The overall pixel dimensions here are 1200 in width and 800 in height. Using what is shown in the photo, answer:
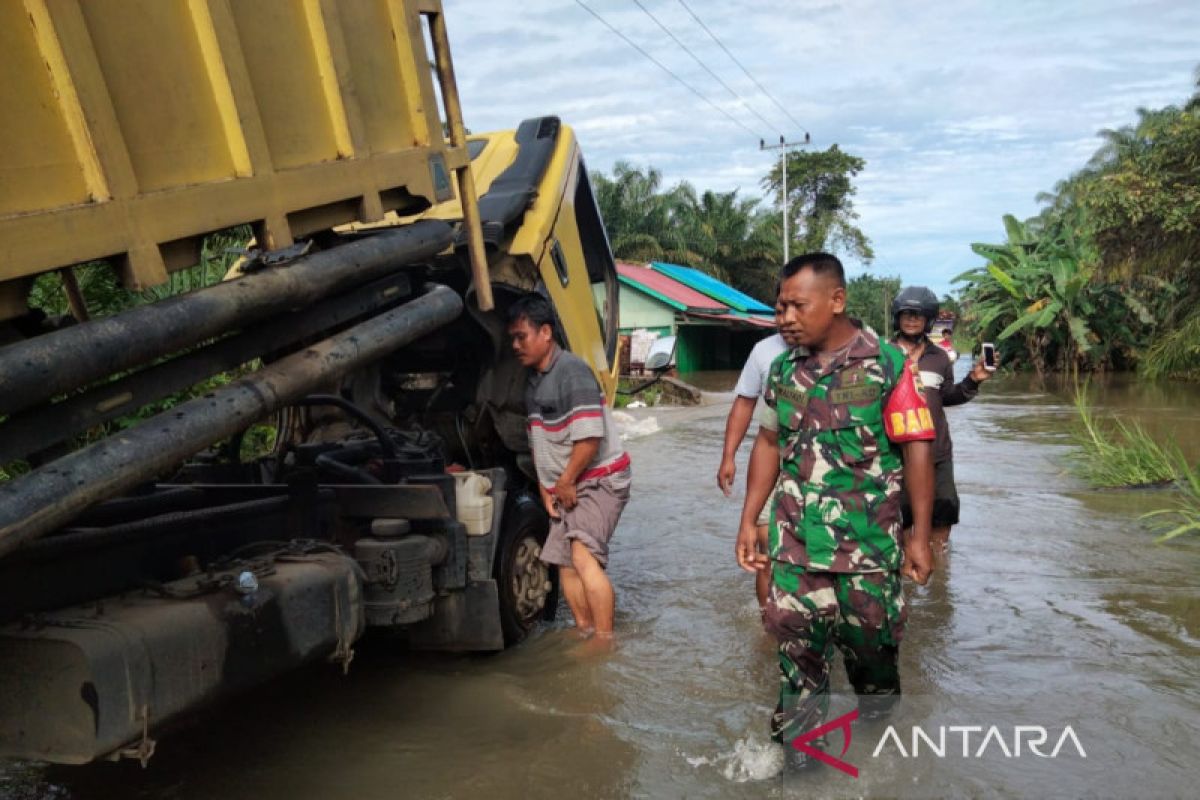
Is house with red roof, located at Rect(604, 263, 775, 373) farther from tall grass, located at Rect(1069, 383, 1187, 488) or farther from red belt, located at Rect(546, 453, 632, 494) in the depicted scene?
red belt, located at Rect(546, 453, 632, 494)

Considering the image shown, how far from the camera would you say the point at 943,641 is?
4.64 m

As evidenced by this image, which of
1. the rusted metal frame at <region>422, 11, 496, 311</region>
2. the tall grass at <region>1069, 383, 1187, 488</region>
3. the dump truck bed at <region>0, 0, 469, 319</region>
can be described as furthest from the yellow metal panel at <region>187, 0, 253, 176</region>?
the tall grass at <region>1069, 383, 1187, 488</region>

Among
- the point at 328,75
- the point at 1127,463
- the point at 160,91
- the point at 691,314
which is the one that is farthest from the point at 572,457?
the point at 691,314

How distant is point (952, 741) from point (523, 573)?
2066mm

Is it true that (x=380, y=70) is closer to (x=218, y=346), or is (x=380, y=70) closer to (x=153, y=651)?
(x=218, y=346)

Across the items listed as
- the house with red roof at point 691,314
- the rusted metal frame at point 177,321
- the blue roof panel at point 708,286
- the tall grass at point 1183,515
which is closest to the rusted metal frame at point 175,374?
the rusted metal frame at point 177,321

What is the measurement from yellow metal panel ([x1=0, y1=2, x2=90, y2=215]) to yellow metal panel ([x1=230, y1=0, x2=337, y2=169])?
0.66 m

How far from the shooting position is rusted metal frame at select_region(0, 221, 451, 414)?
207cm

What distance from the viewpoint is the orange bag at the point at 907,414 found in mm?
3025

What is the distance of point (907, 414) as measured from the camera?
303 cm

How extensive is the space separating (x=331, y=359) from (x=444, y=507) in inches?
42.0

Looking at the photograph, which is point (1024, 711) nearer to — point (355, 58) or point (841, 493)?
point (841, 493)

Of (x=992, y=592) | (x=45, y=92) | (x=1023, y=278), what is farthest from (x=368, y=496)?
(x=1023, y=278)

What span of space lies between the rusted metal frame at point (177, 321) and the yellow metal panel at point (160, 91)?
317 millimetres
